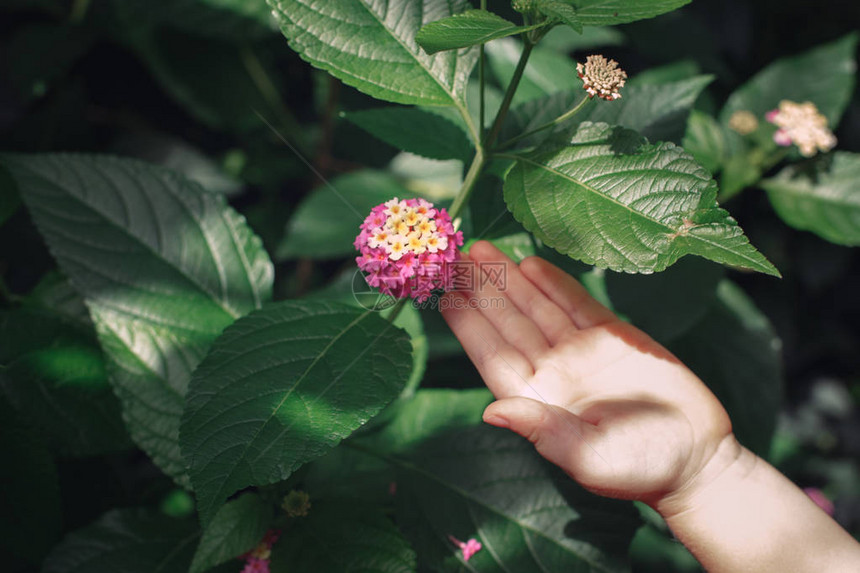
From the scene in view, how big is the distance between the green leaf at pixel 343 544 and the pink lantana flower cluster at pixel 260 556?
2 cm

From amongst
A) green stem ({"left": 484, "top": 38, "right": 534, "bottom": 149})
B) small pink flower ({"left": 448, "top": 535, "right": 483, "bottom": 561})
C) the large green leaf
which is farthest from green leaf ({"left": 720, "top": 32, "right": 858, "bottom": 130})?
small pink flower ({"left": 448, "top": 535, "right": 483, "bottom": 561})

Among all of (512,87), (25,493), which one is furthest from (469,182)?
(25,493)

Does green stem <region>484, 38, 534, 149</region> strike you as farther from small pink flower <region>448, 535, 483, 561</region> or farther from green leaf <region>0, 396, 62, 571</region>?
green leaf <region>0, 396, 62, 571</region>

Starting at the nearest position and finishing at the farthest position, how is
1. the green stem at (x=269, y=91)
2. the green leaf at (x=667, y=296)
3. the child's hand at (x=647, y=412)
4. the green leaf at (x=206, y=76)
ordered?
the child's hand at (x=647, y=412) → the green leaf at (x=667, y=296) → the green leaf at (x=206, y=76) → the green stem at (x=269, y=91)

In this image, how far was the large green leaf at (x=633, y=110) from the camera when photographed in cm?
107

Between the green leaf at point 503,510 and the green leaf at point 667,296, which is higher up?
the green leaf at point 667,296

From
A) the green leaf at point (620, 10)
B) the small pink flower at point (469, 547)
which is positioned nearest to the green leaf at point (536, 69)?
the green leaf at point (620, 10)

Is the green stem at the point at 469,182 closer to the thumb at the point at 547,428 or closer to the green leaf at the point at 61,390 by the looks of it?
the thumb at the point at 547,428

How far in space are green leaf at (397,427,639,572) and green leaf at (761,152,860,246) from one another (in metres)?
0.98

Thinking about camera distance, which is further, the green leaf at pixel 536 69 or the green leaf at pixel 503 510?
the green leaf at pixel 536 69

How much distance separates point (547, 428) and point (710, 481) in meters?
0.36

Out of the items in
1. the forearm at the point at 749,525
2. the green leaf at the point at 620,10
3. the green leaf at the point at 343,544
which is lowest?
the green leaf at the point at 343,544

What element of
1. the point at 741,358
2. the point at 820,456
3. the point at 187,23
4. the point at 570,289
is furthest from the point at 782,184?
the point at 187,23

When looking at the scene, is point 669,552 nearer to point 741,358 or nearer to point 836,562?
point 741,358
